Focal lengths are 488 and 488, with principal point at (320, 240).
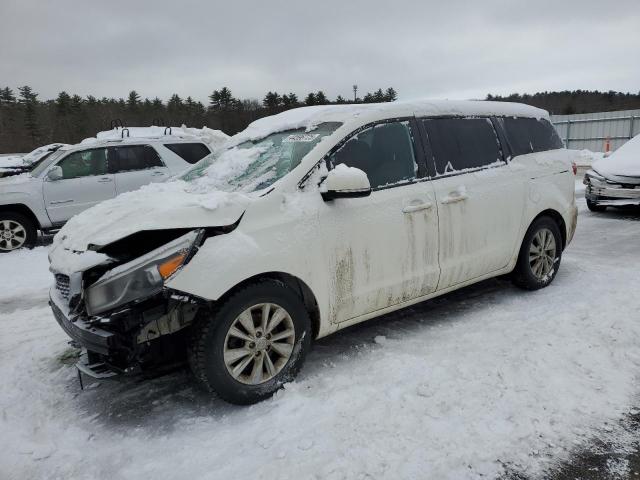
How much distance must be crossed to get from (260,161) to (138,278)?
140cm

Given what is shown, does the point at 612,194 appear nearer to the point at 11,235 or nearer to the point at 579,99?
the point at 11,235

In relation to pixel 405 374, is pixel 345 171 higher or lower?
higher

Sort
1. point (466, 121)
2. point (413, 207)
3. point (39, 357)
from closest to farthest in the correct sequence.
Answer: point (413, 207), point (39, 357), point (466, 121)

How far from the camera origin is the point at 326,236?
3.26 m

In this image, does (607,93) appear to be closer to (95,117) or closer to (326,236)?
(95,117)

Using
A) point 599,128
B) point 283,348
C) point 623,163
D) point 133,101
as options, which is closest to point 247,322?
point 283,348

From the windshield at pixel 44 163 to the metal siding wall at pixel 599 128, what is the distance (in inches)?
931

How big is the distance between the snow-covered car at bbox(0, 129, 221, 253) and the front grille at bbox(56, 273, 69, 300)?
17.7 ft

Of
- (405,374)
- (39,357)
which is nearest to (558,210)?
(405,374)

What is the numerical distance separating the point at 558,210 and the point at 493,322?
5.05 ft

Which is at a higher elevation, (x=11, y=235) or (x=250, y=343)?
(x=11, y=235)

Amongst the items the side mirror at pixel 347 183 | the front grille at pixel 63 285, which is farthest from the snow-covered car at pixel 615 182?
the front grille at pixel 63 285

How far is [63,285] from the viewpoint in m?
3.19

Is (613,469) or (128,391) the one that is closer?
(613,469)
